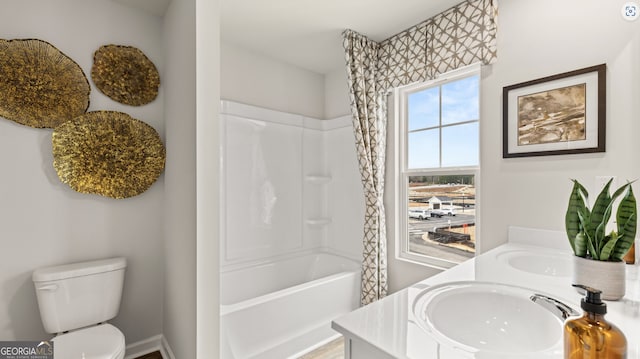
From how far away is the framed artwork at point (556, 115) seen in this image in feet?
4.91

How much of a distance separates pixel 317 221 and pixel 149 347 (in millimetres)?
1813

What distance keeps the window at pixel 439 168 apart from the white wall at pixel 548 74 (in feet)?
0.58

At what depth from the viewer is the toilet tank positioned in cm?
166

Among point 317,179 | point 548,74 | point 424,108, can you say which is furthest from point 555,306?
point 317,179

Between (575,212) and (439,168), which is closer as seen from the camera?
(575,212)

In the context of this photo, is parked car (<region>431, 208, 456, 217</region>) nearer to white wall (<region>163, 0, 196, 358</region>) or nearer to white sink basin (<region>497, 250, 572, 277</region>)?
white sink basin (<region>497, 250, 572, 277</region>)

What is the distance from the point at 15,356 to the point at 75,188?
3.30 ft

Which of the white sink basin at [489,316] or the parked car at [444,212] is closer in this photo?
the white sink basin at [489,316]

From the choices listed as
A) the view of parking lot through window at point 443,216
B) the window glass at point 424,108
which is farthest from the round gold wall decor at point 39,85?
the view of parking lot through window at point 443,216

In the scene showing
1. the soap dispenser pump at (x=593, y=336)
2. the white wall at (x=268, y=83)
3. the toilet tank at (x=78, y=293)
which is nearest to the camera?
the soap dispenser pump at (x=593, y=336)

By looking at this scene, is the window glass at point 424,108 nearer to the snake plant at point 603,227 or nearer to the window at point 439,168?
the window at point 439,168

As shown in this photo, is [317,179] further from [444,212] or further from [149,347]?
[149,347]

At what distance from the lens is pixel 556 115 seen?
1635mm

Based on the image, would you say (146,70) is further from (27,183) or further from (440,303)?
(440,303)
